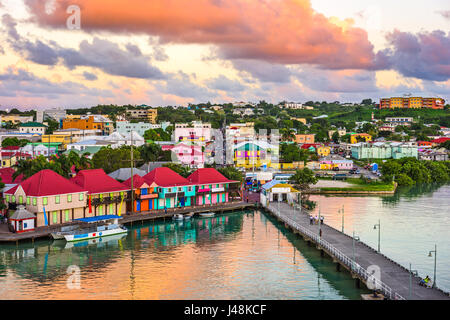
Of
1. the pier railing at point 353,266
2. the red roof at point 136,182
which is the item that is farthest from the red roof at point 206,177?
the pier railing at point 353,266

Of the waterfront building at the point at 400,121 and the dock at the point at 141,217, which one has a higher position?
the waterfront building at the point at 400,121

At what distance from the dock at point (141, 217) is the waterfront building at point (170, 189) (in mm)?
934

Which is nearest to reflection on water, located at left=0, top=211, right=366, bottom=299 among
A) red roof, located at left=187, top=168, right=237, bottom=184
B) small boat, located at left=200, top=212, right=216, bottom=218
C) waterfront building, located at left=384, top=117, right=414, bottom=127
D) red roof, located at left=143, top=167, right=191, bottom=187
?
small boat, located at left=200, top=212, right=216, bottom=218

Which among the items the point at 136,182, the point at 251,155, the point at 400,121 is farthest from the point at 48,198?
the point at 400,121

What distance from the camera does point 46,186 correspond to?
39.7 meters

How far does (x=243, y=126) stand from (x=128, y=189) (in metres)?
92.3

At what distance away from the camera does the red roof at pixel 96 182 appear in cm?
4322

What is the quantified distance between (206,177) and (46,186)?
17.3 metres

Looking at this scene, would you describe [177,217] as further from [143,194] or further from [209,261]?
[209,261]

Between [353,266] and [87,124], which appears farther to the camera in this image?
[87,124]

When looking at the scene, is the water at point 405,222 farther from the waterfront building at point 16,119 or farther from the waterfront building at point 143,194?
the waterfront building at point 16,119

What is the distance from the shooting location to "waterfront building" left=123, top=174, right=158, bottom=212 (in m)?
46.8

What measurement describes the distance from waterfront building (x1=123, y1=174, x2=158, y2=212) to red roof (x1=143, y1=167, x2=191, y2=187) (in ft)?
2.32
